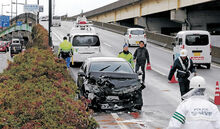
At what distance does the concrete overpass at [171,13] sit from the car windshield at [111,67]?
25.0 meters

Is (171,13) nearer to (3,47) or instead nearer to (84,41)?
(3,47)

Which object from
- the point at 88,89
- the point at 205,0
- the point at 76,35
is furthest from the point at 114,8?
the point at 88,89

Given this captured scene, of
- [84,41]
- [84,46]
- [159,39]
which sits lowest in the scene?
[84,46]

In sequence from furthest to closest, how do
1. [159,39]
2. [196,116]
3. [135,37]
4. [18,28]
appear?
[18,28] → [159,39] → [135,37] → [196,116]

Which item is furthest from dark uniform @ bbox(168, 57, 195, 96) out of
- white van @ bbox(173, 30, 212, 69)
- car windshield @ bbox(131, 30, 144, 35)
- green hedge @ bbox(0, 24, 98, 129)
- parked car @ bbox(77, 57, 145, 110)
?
car windshield @ bbox(131, 30, 144, 35)

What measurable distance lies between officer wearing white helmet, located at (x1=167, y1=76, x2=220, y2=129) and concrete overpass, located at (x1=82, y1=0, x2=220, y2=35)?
3241cm

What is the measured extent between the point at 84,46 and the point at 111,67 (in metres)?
10.5

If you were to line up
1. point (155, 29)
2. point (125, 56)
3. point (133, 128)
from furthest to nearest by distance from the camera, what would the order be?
point (155, 29)
point (125, 56)
point (133, 128)

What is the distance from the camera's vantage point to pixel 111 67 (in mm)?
12656

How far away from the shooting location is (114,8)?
67.9 metres

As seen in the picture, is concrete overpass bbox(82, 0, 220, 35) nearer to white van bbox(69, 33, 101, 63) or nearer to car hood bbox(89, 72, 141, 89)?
white van bbox(69, 33, 101, 63)

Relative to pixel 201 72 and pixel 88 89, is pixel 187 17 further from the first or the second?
pixel 88 89

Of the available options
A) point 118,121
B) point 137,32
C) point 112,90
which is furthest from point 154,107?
point 137,32

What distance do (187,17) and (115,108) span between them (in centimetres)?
3677
